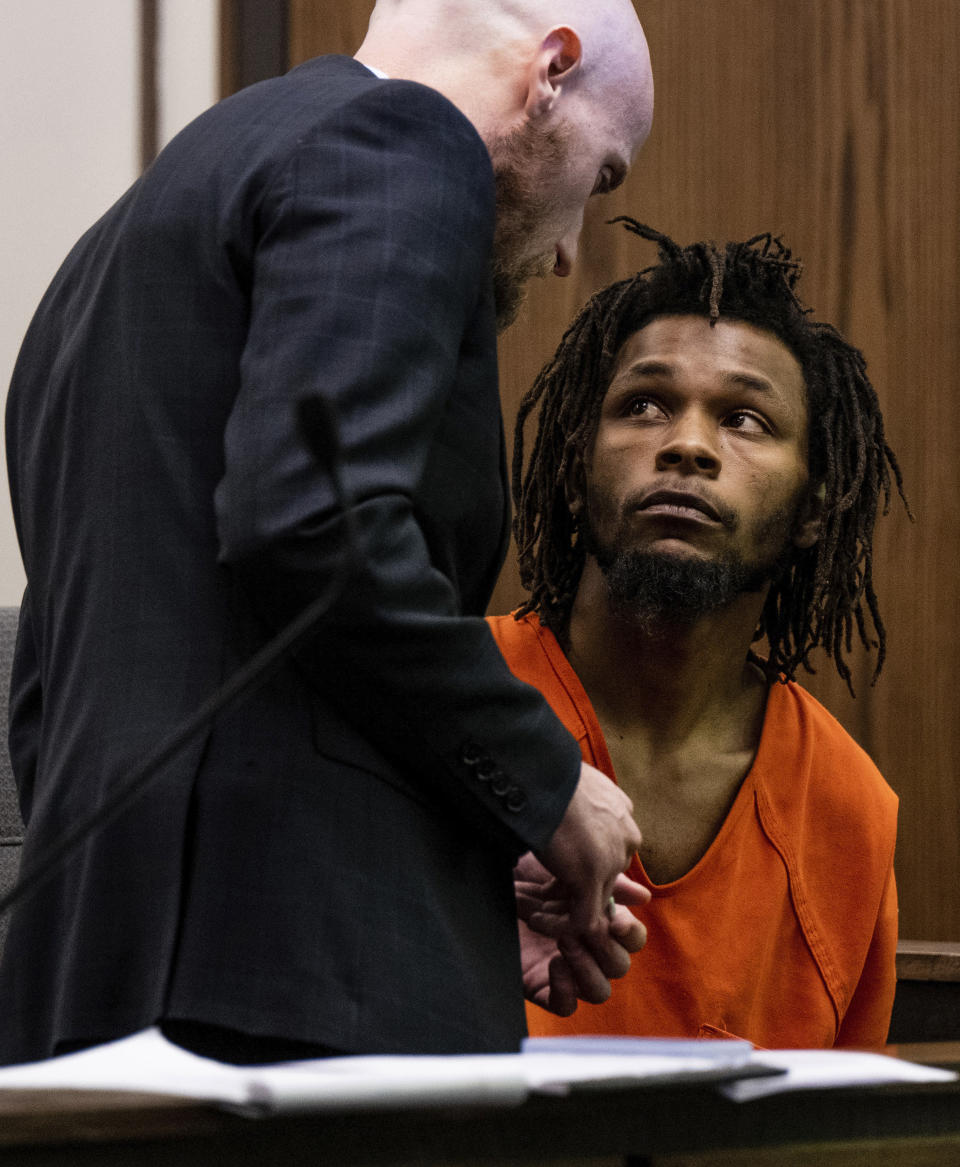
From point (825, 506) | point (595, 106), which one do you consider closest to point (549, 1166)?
point (595, 106)

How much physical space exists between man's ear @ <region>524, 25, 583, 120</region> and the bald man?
0.19 metres

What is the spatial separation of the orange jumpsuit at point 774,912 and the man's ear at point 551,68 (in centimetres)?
64

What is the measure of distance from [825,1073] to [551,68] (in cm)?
79

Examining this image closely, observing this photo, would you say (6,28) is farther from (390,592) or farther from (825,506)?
(390,592)

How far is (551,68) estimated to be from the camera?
1029mm

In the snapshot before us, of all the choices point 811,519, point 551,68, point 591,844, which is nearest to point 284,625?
point 591,844

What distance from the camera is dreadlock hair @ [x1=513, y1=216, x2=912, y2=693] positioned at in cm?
156

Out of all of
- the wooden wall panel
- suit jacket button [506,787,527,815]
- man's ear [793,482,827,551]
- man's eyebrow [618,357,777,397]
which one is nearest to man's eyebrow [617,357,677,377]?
man's eyebrow [618,357,777,397]

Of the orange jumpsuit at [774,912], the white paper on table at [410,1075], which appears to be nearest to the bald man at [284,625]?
the white paper on table at [410,1075]

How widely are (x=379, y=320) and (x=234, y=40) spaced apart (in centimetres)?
143

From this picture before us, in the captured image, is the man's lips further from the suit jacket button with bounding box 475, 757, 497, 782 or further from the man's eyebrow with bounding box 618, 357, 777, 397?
the suit jacket button with bounding box 475, 757, 497, 782

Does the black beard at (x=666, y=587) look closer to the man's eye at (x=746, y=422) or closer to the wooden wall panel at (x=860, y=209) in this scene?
the man's eye at (x=746, y=422)

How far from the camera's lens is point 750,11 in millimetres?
2072

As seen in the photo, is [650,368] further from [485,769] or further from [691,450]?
[485,769]
